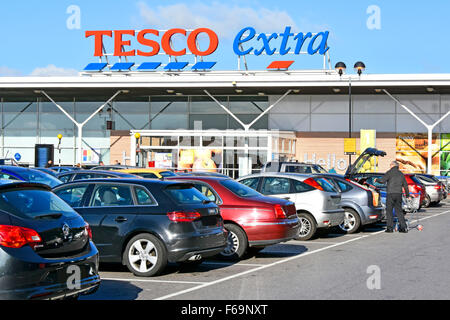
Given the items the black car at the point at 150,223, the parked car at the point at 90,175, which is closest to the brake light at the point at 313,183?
the parked car at the point at 90,175

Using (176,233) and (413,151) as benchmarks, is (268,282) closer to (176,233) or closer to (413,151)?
(176,233)

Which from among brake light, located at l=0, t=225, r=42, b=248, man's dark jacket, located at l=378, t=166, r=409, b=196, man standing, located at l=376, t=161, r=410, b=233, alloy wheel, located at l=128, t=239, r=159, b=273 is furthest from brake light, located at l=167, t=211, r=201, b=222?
man's dark jacket, located at l=378, t=166, r=409, b=196

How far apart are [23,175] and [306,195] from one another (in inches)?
264

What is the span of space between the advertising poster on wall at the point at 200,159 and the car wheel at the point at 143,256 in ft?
90.0

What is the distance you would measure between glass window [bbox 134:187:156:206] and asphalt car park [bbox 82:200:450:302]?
3.71 ft

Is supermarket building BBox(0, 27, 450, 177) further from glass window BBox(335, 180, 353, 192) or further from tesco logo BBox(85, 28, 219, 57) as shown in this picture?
glass window BBox(335, 180, 353, 192)

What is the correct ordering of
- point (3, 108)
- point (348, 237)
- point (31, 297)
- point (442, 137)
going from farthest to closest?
1. point (3, 108)
2. point (442, 137)
3. point (348, 237)
4. point (31, 297)

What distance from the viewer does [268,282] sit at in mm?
9922

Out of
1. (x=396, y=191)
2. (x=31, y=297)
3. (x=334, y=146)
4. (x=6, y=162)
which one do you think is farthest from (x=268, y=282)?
(x=334, y=146)

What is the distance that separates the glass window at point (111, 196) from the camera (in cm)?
1059

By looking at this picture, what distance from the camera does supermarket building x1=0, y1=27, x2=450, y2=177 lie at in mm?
38094

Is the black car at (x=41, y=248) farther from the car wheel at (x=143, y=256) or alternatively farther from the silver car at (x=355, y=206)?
the silver car at (x=355, y=206)

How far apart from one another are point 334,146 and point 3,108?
2128cm

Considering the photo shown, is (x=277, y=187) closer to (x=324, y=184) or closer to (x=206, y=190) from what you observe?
(x=324, y=184)
